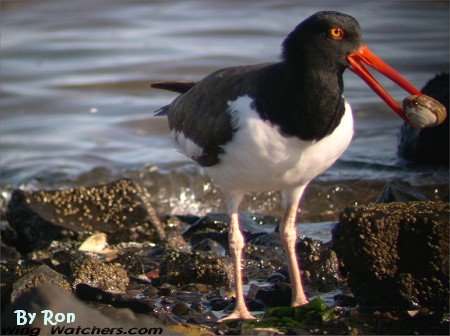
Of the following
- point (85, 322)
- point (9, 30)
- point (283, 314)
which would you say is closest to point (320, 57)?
point (283, 314)

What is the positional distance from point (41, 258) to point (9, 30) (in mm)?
8650

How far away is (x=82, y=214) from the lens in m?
7.21

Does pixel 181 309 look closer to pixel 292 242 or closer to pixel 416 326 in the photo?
pixel 292 242

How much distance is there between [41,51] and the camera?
1327 centimetres

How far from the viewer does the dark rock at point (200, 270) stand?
18.4ft

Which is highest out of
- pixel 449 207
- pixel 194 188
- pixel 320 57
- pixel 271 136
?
pixel 320 57

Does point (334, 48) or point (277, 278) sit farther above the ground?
point (334, 48)

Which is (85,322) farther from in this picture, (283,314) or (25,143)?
(25,143)

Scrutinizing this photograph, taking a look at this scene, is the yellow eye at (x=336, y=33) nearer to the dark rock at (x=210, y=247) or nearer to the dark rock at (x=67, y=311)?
the dark rock at (x=67, y=311)

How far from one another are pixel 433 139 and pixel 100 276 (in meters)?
4.17

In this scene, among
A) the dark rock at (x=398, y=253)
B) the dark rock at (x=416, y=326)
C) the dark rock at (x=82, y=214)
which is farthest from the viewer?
the dark rock at (x=82, y=214)

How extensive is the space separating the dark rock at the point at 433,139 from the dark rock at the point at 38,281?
4291 mm

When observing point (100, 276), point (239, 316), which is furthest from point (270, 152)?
point (100, 276)

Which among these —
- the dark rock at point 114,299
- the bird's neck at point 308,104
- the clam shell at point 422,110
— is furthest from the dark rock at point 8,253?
the clam shell at point 422,110
